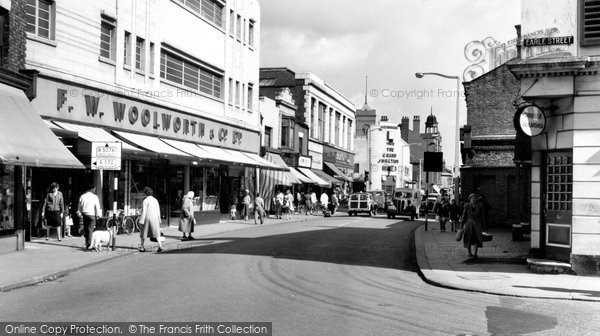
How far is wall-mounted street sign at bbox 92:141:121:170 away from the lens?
648 inches

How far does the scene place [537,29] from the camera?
1371 cm

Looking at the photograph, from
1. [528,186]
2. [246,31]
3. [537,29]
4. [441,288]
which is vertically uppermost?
[246,31]

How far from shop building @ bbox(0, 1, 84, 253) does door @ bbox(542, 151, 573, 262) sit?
1179cm

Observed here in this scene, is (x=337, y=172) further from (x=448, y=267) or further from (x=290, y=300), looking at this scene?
(x=290, y=300)

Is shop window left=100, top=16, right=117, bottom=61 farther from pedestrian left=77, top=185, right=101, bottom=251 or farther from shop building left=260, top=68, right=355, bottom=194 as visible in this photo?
shop building left=260, top=68, right=355, bottom=194

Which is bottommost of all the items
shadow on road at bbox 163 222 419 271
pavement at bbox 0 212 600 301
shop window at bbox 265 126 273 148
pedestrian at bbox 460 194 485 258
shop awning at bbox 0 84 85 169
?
shadow on road at bbox 163 222 419 271

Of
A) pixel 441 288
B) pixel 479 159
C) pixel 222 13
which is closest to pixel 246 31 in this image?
pixel 222 13

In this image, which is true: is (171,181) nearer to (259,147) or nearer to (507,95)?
(259,147)

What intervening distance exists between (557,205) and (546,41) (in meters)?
3.68

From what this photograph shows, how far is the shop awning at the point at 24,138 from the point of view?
14.0 m

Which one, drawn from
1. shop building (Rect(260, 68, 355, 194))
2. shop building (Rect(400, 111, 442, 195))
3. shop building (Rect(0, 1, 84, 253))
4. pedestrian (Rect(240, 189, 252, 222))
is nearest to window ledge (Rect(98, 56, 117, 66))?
shop building (Rect(0, 1, 84, 253))

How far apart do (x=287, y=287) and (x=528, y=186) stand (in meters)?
17.0

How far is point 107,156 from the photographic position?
16516 mm

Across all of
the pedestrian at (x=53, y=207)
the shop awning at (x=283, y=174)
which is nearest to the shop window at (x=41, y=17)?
the pedestrian at (x=53, y=207)
